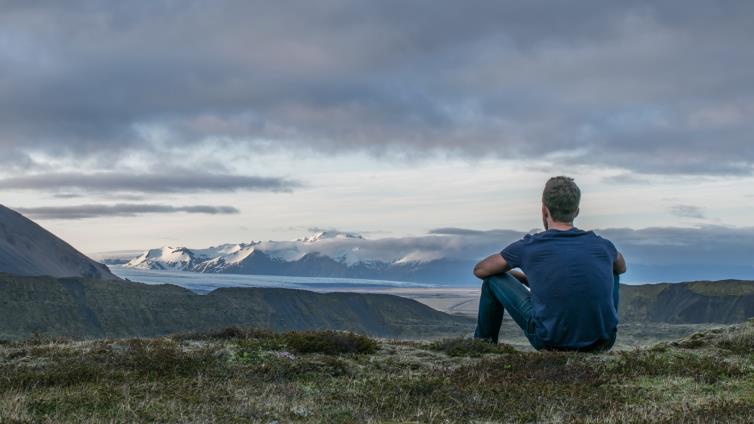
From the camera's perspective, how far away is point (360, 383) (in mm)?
10023

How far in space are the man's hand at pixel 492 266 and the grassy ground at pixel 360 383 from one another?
1370 millimetres

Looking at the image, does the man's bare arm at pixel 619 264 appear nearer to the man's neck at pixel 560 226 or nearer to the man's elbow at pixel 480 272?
the man's neck at pixel 560 226

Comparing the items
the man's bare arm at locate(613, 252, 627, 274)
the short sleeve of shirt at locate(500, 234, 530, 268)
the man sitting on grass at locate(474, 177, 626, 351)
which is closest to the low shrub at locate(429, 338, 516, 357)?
the man sitting on grass at locate(474, 177, 626, 351)

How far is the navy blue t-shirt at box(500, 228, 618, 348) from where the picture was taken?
33.8 feet

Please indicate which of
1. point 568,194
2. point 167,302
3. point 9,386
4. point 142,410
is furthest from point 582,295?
point 167,302

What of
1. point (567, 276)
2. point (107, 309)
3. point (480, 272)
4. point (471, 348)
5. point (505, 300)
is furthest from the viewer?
point (107, 309)

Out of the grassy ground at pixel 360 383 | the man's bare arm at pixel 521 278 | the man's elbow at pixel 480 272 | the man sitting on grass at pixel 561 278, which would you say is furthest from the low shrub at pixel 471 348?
the man's elbow at pixel 480 272

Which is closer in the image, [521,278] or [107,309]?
[521,278]

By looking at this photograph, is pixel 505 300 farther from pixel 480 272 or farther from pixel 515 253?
pixel 515 253

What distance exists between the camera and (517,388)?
30.5ft

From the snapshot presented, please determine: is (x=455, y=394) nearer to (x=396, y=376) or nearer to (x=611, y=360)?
(x=396, y=376)

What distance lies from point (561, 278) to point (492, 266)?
1063 mm

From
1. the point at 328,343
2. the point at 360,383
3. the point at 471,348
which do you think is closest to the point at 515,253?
the point at 360,383

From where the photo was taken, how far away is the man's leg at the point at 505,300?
11.1 metres
